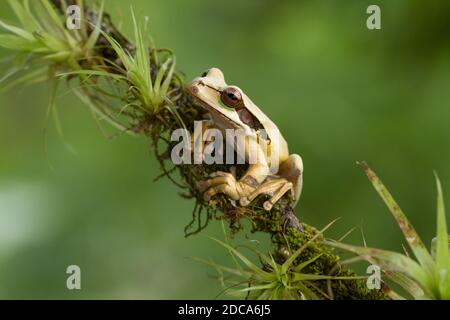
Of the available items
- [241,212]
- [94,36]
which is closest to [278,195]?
[241,212]

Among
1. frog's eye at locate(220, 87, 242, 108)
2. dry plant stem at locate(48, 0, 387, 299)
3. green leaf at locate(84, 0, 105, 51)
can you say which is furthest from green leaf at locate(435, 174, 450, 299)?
green leaf at locate(84, 0, 105, 51)

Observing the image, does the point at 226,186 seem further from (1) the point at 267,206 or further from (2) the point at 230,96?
(2) the point at 230,96

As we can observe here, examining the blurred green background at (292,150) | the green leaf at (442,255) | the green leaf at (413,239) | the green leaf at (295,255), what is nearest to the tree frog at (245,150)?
the green leaf at (295,255)

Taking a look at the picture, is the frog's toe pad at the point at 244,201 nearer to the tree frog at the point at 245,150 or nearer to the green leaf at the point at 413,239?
the tree frog at the point at 245,150
